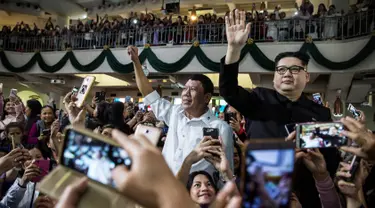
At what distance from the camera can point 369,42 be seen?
8109 mm

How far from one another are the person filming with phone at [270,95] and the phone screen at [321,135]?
0.66 metres

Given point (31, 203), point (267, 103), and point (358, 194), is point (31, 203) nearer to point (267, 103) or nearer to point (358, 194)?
point (267, 103)

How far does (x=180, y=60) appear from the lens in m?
10.5

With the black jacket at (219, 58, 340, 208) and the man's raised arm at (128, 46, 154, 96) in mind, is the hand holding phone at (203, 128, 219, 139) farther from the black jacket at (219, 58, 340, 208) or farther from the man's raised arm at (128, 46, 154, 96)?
the man's raised arm at (128, 46, 154, 96)

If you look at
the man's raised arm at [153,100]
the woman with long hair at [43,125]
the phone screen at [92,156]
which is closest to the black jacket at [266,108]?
the man's raised arm at [153,100]

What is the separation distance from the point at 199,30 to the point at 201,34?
223mm

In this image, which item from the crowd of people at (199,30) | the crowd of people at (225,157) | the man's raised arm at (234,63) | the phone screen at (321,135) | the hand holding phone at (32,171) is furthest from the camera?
the crowd of people at (199,30)

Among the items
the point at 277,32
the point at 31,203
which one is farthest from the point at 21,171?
the point at 277,32

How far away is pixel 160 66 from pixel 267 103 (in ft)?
29.2

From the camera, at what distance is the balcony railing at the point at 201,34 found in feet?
30.1

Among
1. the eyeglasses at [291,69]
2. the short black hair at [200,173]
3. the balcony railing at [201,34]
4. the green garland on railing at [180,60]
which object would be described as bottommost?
the short black hair at [200,173]

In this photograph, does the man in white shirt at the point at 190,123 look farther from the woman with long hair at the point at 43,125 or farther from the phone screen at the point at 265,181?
the woman with long hair at the point at 43,125

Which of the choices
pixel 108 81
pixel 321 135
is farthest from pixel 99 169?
pixel 108 81

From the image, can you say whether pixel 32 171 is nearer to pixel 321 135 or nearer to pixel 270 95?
pixel 270 95
